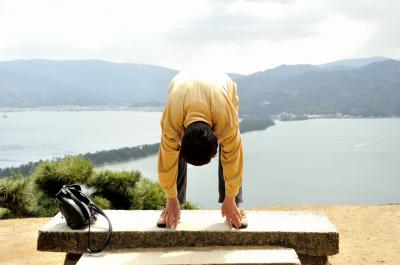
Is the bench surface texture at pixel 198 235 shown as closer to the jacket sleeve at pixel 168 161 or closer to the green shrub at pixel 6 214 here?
the jacket sleeve at pixel 168 161

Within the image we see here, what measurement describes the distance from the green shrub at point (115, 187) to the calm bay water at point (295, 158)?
72 cm

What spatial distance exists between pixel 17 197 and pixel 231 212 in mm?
5439

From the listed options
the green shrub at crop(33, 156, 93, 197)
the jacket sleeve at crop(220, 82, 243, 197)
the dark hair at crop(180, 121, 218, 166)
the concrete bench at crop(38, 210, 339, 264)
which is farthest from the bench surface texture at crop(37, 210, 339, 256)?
Answer: the green shrub at crop(33, 156, 93, 197)

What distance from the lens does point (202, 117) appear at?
267 cm

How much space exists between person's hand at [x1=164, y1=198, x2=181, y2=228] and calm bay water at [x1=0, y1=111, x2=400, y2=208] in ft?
16.9

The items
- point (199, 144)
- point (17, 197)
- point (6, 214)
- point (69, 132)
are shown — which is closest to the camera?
point (199, 144)

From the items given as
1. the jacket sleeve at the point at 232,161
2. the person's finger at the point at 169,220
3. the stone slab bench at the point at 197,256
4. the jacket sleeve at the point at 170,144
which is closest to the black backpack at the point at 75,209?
the stone slab bench at the point at 197,256

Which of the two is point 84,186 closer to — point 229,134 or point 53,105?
point 229,134

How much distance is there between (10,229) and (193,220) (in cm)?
336

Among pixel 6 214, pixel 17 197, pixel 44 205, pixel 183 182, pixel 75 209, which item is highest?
pixel 183 182

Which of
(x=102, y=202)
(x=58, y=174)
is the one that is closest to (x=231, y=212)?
(x=102, y=202)

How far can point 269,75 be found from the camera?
155875mm

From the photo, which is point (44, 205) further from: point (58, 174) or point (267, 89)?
point (267, 89)

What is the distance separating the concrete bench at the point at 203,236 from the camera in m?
3.48
